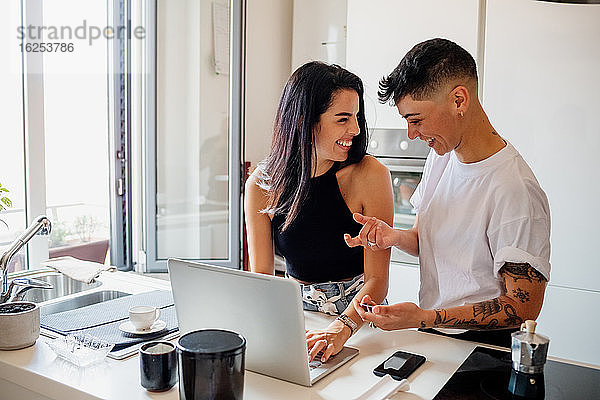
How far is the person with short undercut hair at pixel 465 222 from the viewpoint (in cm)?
135

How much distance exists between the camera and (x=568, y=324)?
249 centimetres

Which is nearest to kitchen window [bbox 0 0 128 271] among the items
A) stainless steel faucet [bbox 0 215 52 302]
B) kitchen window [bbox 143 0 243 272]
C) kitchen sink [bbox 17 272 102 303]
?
kitchen window [bbox 143 0 243 272]

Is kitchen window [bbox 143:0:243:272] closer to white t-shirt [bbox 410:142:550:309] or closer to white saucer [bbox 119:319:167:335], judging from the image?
white saucer [bbox 119:319:167:335]

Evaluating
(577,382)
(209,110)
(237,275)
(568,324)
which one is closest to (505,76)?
(568,324)

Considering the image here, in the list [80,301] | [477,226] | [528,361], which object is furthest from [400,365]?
[80,301]

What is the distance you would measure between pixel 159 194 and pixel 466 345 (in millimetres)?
1883

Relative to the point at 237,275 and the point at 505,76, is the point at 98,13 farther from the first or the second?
the point at 237,275

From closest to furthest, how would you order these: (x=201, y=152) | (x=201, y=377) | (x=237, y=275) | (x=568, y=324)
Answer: (x=201, y=377)
(x=237, y=275)
(x=568, y=324)
(x=201, y=152)

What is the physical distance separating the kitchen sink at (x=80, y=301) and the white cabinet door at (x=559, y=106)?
1.68 meters

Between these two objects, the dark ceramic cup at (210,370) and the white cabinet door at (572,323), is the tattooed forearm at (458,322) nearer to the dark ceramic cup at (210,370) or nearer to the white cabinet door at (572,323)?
the dark ceramic cup at (210,370)

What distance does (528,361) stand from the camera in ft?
3.63

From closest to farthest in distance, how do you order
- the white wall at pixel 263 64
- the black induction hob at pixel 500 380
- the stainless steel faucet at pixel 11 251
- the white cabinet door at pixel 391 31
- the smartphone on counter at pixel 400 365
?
the black induction hob at pixel 500 380 → the smartphone on counter at pixel 400 365 → the stainless steel faucet at pixel 11 251 → the white cabinet door at pixel 391 31 → the white wall at pixel 263 64

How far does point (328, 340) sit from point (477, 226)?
17.5 inches

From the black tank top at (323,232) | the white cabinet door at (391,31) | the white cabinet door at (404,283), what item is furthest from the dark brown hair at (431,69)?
the white cabinet door at (404,283)
